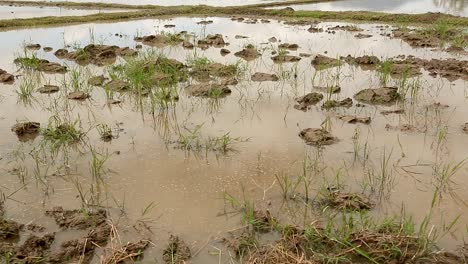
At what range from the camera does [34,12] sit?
11.3m

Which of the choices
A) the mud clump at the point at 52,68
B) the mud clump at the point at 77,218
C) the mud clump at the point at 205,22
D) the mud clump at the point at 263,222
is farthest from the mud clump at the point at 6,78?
the mud clump at the point at 205,22

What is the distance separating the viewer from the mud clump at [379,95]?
460 cm

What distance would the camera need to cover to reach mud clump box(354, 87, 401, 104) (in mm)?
4598

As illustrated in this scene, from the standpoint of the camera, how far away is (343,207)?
2.74 m

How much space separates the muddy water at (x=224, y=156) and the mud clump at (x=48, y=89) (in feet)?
0.47

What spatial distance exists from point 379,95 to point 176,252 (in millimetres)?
3078

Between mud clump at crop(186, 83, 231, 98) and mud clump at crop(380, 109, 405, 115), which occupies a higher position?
mud clump at crop(186, 83, 231, 98)

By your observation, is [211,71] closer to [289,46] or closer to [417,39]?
[289,46]

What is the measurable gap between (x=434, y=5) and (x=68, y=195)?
36.4ft

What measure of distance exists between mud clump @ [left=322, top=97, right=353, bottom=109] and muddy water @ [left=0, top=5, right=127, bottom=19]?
846 cm

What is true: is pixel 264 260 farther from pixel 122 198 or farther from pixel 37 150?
pixel 37 150

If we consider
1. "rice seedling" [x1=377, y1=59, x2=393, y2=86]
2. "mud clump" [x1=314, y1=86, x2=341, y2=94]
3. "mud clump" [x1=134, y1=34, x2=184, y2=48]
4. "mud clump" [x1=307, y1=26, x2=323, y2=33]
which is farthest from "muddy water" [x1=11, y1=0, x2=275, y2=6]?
"mud clump" [x1=314, y1=86, x2=341, y2=94]

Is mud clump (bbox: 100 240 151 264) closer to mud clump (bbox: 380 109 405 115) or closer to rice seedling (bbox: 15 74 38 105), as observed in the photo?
mud clump (bbox: 380 109 405 115)

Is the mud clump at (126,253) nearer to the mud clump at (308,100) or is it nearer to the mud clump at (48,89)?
the mud clump at (308,100)
